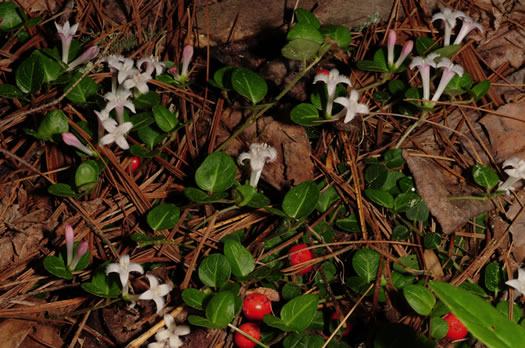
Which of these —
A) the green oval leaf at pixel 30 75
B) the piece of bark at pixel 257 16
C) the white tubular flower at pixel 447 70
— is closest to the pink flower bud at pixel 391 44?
the white tubular flower at pixel 447 70

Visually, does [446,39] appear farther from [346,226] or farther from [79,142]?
[79,142]

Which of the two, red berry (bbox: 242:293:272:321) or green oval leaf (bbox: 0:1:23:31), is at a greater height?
green oval leaf (bbox: 0:1:23:31)

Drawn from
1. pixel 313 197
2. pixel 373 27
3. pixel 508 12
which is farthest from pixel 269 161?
pixel 508 12

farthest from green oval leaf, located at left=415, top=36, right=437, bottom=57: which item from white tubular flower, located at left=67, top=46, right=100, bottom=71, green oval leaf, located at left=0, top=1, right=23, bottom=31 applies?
green oval leaf, located at left=0, top=1, right=23, bottom=31

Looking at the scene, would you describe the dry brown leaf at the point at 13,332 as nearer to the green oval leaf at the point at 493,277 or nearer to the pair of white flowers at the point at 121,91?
the pair of white flowers at the point at 121,91

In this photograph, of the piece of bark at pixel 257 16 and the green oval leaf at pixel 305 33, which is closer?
the green oval leaf at pixel 305 33

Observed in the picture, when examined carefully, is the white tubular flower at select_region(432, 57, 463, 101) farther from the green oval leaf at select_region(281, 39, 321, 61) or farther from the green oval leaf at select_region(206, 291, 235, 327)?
the green oval leaf at select_region(206, 291, 235, 327)
